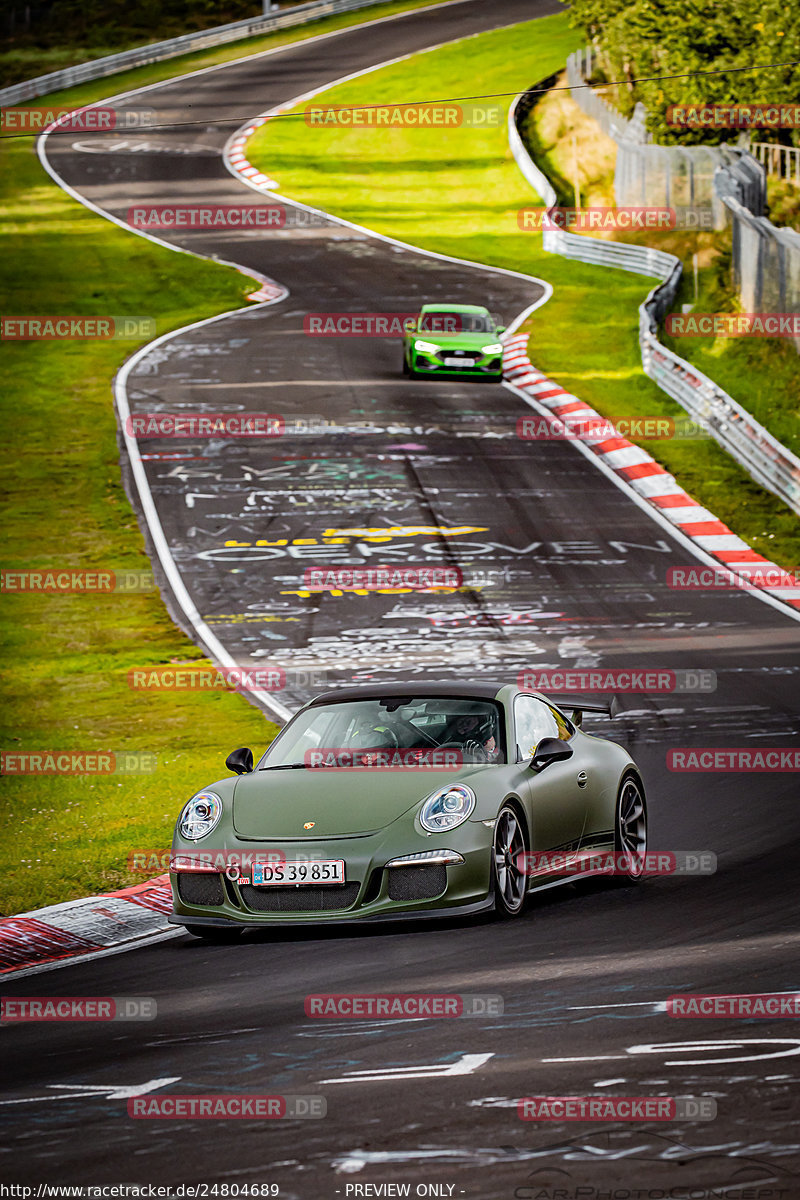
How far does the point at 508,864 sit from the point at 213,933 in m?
1.58

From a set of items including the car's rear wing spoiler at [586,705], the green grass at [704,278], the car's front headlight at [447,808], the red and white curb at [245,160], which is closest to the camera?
the car's front headlight at [447,808]

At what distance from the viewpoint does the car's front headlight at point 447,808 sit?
9.09 m

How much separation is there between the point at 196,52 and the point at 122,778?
236 ft

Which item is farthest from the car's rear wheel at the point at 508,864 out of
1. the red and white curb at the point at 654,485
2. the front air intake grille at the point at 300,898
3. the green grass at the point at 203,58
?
the green grass at the point at 203,58

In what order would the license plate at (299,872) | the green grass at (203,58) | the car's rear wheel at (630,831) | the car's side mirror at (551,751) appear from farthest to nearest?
the green grass at (203,58) → the car's rear wheel at (630,831) → the car's side mirror at (551,751) → the license plate at (299,872)

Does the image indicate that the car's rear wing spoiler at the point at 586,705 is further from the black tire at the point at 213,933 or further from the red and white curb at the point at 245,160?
the red and white curb at the point at 245,160

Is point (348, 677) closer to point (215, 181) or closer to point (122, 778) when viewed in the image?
point (122, 778)

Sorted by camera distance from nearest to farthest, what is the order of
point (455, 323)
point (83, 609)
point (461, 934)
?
1. point (461, 934)
2. point (83, 609)
3. point (455, 323)

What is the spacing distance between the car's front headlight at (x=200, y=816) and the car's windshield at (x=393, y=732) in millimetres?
626

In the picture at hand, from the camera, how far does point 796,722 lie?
1501 cm

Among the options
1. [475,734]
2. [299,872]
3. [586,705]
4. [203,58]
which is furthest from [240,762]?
[203,58]

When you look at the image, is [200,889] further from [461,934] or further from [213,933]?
[461,934]

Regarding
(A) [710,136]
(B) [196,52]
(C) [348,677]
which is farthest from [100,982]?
(B) [196,52]

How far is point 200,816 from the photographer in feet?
31.2
